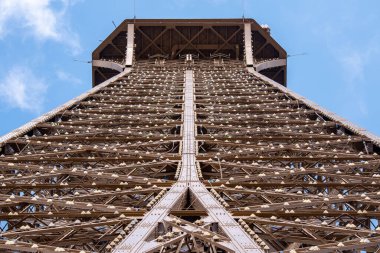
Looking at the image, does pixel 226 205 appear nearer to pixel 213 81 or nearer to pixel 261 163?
pixel 261 163

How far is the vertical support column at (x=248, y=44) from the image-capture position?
38406 mm

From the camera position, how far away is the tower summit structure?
31.0ft

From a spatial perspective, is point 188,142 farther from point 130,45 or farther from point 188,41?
point 188,41

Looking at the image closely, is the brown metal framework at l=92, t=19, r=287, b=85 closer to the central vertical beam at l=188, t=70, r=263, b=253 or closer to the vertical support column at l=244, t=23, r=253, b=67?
the vertical support column at l=244, t=23, r=253, b=67

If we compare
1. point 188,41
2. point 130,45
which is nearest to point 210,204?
point 130,45

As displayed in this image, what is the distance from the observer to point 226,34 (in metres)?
43.0

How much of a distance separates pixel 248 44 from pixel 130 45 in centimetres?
628

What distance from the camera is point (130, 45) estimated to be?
40.3m

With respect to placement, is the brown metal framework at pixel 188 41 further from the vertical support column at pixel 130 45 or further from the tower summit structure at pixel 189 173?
the tower summit structure at pixel 189 173

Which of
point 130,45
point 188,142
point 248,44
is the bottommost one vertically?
point 188,142

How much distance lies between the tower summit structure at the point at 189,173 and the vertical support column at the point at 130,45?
3.50m

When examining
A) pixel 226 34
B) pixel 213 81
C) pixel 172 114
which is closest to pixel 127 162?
pixel 172 114

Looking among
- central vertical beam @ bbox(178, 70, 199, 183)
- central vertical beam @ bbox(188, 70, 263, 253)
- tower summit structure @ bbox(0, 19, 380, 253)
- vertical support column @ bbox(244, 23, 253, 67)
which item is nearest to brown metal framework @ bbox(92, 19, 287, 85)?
vertical support column @ bbox(244, 23, 253, 67)

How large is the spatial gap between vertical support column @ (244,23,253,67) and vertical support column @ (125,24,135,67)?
237 inches
